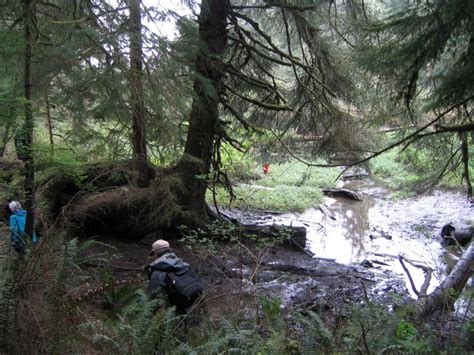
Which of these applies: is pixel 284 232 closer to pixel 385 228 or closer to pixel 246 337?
pixel 246 337

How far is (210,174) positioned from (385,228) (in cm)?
887

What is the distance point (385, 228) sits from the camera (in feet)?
51.3

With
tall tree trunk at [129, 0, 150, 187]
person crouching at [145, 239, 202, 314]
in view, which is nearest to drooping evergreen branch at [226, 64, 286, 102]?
tall tree trunk at [129, 0, 150, 187]

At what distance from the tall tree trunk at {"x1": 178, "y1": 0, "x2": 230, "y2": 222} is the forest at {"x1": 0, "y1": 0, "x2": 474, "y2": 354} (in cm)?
5

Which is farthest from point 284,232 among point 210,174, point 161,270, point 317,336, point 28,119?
point 28,119

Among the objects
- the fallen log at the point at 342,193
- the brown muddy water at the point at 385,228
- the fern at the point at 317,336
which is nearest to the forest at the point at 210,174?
the fern at the point at 317,336

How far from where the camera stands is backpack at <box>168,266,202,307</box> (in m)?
4.98

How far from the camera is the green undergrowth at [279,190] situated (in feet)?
54.1

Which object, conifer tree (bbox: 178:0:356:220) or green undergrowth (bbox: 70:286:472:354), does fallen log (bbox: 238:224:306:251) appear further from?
green undergrowth (bbox: 70:286:472:354)

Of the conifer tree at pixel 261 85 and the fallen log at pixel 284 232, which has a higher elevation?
the conifer tree at pixel 261 85

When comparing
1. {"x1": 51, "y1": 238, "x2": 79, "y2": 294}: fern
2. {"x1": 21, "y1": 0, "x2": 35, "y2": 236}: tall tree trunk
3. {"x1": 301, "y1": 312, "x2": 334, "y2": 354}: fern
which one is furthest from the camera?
{"x1": 21, "y1": 0, "x2": 35, "y2": 236}: tall tree trunk

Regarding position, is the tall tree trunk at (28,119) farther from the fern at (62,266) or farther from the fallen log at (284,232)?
the fallen log at (284,232)

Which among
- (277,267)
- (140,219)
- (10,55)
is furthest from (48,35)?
(277,267)

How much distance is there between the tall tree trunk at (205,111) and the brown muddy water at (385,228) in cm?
239
